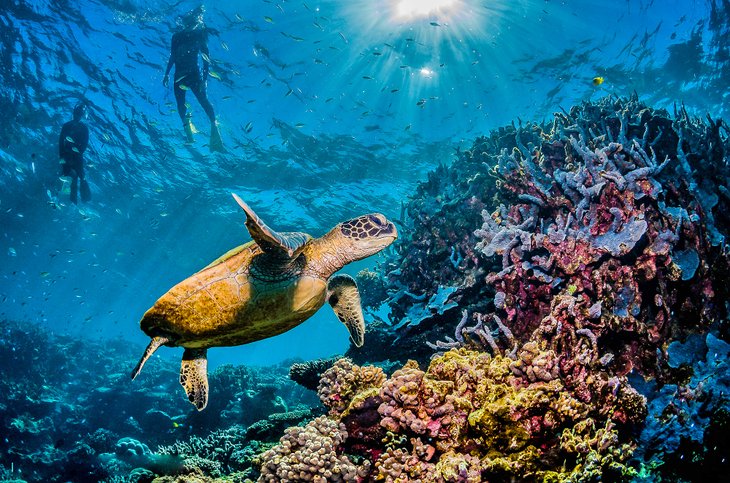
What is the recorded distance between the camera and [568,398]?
7.06 feet

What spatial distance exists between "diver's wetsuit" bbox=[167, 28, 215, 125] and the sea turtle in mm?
11987

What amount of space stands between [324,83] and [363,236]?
535 inches

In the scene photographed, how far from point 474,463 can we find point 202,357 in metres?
3.95

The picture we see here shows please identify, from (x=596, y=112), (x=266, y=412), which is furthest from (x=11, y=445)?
(x=596, y=112)

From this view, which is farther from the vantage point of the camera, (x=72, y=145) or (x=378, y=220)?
(x=72, y=145)

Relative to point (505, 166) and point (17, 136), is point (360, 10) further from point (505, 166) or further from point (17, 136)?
point (17, 136)

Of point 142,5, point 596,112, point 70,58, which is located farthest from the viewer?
point 70,58

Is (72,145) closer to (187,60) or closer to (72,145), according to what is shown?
(72,145)

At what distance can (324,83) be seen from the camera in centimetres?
1547

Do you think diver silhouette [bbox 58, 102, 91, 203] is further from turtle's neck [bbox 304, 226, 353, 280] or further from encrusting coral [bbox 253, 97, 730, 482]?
encrusting coral [bbox 253, 97, 730, 482]

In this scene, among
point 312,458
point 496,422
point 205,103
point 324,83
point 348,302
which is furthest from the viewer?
point 324,83

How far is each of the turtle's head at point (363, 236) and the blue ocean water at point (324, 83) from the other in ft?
19.1

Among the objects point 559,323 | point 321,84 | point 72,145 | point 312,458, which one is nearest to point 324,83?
point 321,84

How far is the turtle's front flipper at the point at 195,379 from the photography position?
436cm
